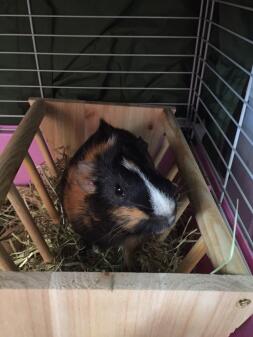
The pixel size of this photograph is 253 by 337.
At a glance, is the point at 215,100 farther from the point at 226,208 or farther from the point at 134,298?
the point at 134,298

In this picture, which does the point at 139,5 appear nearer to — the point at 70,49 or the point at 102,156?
the point at 70,49

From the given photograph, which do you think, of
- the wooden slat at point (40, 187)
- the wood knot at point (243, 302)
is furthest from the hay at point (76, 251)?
the wood knot at point (243, 302)

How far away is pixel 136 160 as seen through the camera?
3.78 feet

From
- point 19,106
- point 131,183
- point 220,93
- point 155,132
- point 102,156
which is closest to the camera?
point 131,183

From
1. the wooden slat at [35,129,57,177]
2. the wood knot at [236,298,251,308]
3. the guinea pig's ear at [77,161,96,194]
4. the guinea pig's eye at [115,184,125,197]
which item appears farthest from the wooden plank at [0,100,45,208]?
the wood knot at [236,298,251,308]

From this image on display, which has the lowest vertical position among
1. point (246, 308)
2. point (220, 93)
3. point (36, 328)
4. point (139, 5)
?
point (36, 328)

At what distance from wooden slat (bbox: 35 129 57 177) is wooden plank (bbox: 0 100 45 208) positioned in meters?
0.11

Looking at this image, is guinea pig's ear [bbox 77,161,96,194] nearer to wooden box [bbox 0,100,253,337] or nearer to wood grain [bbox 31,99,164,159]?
wooden box [bbox 0,100,253,337]

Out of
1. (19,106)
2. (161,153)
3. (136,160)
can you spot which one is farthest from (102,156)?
(19,106)

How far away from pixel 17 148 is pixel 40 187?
33 cm

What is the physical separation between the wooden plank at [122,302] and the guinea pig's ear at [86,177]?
1.63 feet

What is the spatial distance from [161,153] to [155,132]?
12cm

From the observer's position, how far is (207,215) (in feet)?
3.30

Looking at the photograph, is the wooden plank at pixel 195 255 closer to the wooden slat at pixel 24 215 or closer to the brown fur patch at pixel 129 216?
the brown fur patch at pixel 129 216
